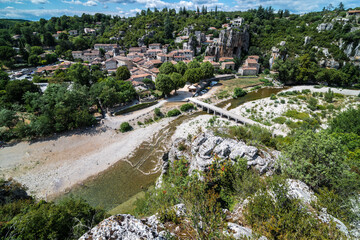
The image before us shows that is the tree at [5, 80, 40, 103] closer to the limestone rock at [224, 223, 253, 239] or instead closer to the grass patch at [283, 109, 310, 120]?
the limestone rock at [224, 223, 253, 239]

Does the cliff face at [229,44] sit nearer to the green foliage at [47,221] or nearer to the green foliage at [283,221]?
the green foliage at [283,221]

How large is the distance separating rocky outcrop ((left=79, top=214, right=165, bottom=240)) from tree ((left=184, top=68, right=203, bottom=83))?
43.5 meters

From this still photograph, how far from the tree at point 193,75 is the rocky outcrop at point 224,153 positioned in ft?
111

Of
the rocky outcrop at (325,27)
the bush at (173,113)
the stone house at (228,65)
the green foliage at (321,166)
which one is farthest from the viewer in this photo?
the rocky outcrop at (325,27)

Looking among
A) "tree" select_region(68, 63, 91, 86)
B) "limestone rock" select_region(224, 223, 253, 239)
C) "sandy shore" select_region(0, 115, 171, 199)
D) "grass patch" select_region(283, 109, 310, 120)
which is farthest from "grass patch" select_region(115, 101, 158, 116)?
"limestone rock" select_region(224, 223, 253, 239)

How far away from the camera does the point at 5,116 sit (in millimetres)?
27203

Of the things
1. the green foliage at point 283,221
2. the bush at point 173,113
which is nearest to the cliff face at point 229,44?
the bush at point 173,113

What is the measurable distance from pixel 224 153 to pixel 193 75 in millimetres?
36925

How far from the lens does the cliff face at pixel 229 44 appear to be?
65.5 metres

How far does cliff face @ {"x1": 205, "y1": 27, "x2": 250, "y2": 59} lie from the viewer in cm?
6550

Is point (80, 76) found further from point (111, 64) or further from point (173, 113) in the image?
point (173, 113)

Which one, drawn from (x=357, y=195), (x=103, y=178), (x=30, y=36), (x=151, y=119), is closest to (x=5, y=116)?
(x=103, y=178)

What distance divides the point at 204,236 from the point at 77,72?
153ft

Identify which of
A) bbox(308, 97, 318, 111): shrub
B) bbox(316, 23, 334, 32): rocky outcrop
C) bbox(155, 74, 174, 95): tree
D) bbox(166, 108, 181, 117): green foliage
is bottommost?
bbox(166, 108, 181, 117): green foliage
